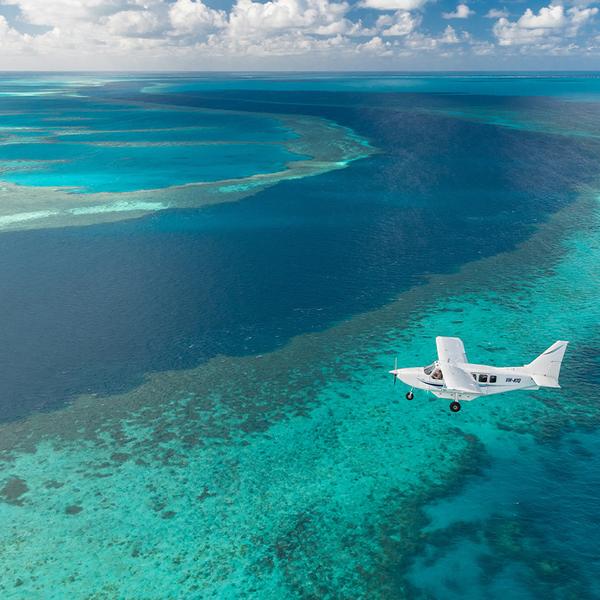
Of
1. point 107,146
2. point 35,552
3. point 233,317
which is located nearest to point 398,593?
point 35,552

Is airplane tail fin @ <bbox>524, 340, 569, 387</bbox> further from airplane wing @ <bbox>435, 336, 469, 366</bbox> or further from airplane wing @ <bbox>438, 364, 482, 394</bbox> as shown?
airplane wing @ <bbox>435, 336, 469, 366</bbox>

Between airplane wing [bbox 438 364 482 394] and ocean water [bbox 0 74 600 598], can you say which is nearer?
ocean water [bbox 0 74 600 598]

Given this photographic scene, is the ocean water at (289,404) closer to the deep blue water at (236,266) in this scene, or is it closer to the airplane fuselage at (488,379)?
the deep blue water at (236,266)

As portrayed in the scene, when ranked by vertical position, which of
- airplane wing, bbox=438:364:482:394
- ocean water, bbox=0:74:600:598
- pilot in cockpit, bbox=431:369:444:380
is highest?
airplane wing, bbox=438:364:482:394

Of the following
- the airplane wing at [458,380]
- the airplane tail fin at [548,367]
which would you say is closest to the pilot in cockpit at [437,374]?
the airplane wing at [458,380]

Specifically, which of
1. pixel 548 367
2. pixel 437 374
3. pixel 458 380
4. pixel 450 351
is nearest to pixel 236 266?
pixel 450 351

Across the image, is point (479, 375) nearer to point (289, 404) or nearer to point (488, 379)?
point (488, 379)

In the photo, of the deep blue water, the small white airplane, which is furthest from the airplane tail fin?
the deep blue water
